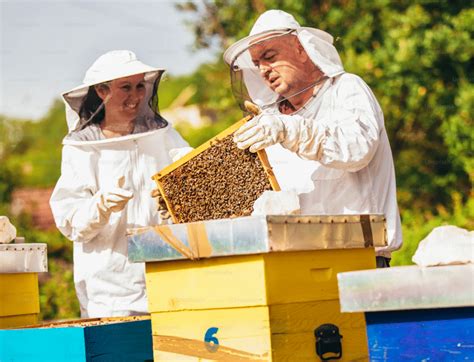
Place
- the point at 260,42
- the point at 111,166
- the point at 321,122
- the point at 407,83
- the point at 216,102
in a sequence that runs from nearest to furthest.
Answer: the point at 321,122 < the point at 260,42 < the point at 111,166 < the point at 407,83 < the point at 216,102

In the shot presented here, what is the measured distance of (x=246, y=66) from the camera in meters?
4.48

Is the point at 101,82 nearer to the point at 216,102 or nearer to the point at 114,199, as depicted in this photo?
the point at 114,199

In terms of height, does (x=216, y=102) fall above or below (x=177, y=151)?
above

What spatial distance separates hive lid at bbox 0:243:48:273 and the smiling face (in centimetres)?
80

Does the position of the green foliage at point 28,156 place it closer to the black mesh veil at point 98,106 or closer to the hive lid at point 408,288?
the black mesh veil at point 98,106

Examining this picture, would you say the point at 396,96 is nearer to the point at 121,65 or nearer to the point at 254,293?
the point at 121,65

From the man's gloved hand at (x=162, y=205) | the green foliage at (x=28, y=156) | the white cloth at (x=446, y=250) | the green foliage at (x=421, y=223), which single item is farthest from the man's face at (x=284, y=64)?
the green foliage at (x=28, y=156)

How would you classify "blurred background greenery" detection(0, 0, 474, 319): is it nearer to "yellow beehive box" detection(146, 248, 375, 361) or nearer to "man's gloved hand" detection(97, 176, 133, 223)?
"man's gloved hand" detection(97, 176, 133, 223)

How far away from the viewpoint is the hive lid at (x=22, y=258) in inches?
176

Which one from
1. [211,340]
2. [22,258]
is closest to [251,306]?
[211,340]

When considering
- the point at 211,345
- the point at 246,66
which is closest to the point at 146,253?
the point at 211,345

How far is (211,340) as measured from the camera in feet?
10.8

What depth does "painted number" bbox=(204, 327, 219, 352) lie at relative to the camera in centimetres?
328

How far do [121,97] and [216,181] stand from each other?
129 centimetres
